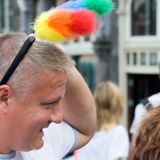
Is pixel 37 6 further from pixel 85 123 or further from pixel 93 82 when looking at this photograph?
pixel 85 123

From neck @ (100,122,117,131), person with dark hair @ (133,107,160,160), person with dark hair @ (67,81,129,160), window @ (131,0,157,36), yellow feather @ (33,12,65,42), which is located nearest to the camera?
person with dark hair @ (133,107,160,160)

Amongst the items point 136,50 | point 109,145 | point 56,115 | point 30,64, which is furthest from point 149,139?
point 136,50

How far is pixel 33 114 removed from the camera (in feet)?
4.94

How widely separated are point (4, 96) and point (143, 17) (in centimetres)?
942

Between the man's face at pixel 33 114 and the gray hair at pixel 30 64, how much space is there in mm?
22

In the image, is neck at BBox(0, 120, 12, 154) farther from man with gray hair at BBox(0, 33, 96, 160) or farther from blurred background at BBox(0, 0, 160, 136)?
blurred background at BBox(0, 0, 160, 136)

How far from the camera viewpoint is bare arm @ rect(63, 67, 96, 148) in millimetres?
1924

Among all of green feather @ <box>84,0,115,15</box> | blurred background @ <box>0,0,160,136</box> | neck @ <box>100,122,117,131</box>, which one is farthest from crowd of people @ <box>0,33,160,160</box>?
blurred background @ <box>0,0,160,136</box>

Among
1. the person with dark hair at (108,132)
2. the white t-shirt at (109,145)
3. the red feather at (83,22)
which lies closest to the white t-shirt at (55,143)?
the red feather at (83,22)

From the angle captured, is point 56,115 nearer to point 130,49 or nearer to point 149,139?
point 149,139

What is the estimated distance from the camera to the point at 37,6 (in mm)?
13758

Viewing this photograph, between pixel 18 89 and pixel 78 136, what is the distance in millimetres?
522

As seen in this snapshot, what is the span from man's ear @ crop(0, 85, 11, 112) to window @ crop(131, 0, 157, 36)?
8975mm

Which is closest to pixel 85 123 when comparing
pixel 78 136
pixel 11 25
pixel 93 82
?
pixel 78 136
